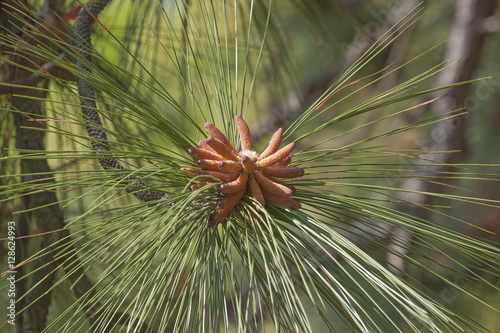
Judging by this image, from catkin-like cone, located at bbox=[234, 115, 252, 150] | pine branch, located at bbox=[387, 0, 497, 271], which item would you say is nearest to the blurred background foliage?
pine branch, located at bbox=[387, 0, 497, 271]

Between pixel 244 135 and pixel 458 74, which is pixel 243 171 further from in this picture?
pixel 458 74

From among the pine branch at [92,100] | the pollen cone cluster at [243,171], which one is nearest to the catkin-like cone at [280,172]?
the pollen cone cluster at [243,171]

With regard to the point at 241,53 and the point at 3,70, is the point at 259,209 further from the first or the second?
the point at 241,53

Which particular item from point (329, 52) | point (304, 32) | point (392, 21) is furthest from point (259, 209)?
point (304, 32)

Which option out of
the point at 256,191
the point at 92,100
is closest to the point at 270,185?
the point at 256,191

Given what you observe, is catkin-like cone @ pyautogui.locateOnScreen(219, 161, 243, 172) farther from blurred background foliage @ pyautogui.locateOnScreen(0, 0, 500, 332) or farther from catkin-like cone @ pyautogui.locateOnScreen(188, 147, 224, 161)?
blurred background foliage @ pyautogui.locateOnScreen(0, 0, 500, 332)

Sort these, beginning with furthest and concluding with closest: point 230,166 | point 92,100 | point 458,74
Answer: point 458,74 → point 92,100 → point 230,166
